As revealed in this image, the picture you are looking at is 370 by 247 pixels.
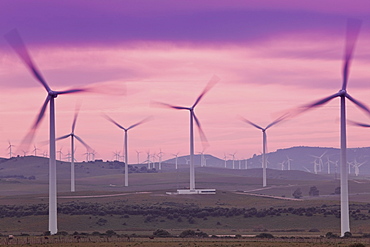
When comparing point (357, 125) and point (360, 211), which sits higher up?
point (357, 125)

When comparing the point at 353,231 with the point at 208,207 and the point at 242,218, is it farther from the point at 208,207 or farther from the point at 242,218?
the point at 208,207

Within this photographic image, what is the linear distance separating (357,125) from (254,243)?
46938 mm

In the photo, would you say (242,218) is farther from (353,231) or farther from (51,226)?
(51,226)

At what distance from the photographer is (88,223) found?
525 feet

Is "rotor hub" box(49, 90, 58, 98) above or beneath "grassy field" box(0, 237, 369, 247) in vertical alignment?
above

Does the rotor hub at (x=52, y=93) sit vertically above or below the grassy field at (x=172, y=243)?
above

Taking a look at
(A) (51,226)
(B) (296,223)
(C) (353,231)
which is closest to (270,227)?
(B) (296,223)

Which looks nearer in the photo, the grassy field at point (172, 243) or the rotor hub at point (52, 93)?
the grassy field at point (172, 243)

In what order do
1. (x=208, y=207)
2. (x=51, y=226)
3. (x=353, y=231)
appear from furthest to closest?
(x=208, y=207) → (x=353, y=231) → (x=51, y=226)

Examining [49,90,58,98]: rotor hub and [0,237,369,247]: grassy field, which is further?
[49,90,58,98]: rotor hub

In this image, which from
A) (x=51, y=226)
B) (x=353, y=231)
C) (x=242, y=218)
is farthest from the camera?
(x=242, y=218)

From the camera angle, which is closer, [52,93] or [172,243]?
[172,243]

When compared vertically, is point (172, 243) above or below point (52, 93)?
below

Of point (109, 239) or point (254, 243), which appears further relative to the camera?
point (109, 239)
